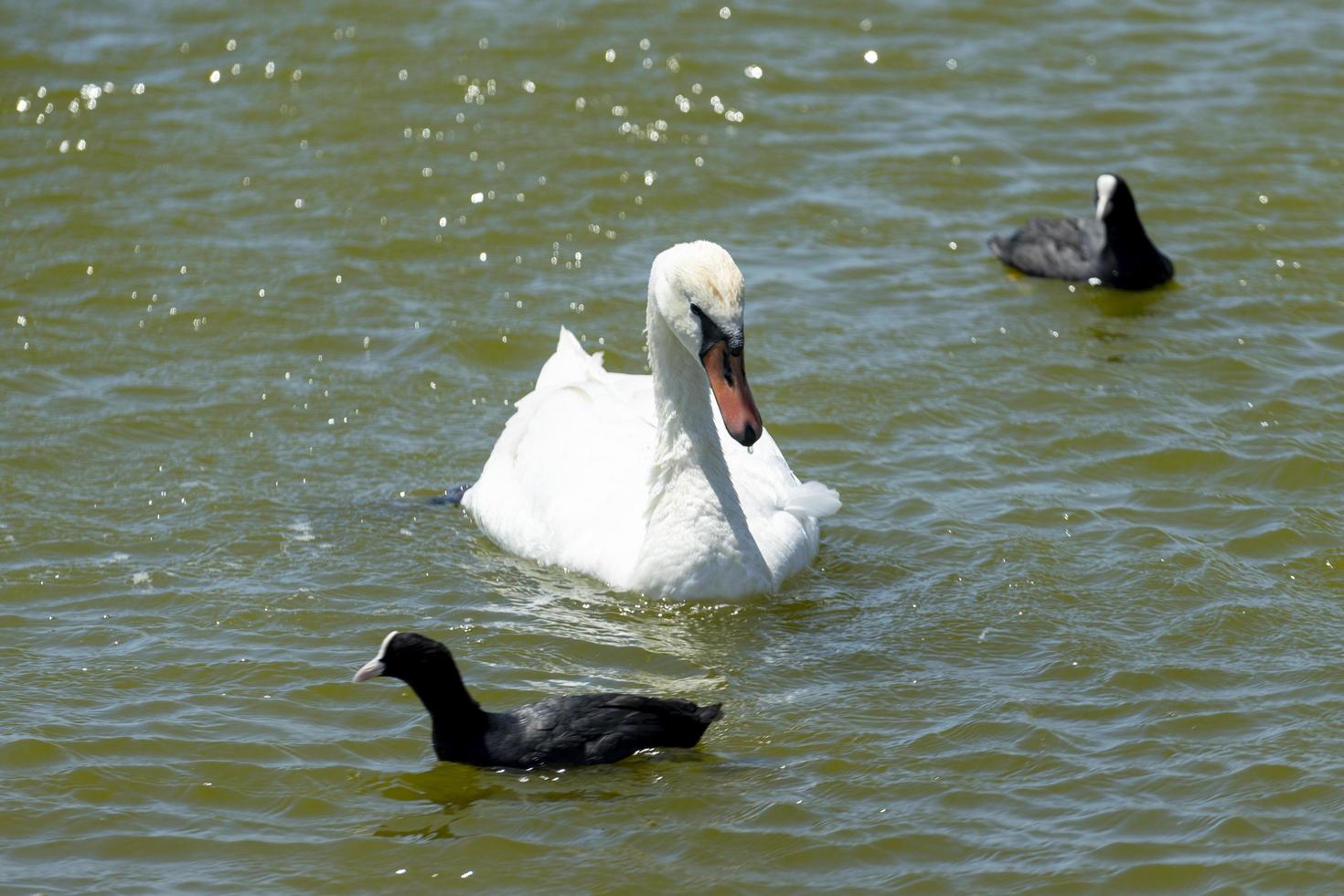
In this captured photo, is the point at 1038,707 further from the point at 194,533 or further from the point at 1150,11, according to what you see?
the point at 1150,11

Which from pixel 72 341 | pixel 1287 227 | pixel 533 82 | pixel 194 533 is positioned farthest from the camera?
pixel 533 82

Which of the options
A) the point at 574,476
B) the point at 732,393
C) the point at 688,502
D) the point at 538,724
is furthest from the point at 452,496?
the point at 538,724

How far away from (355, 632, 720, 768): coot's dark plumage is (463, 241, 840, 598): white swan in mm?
1287

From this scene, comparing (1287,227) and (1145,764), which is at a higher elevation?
(1287,227)

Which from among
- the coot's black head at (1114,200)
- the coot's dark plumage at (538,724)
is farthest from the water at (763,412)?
the coot's black head at (1114,200)

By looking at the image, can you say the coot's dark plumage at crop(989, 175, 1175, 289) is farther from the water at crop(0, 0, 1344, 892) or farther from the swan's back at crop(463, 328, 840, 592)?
the swan's back at crop(463, 328, 840, 592)

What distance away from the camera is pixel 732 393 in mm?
7973

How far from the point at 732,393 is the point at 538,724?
1644 mm

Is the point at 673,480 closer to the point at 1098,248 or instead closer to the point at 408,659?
the point at 408,659

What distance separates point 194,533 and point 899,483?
10.9 feet

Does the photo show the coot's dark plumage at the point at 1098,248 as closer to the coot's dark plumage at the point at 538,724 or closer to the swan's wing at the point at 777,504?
the swan's wing at the point at 777,504

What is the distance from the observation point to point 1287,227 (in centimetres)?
1272

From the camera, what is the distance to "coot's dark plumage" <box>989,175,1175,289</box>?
12086mm

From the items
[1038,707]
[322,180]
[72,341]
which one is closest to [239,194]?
[322,180]
